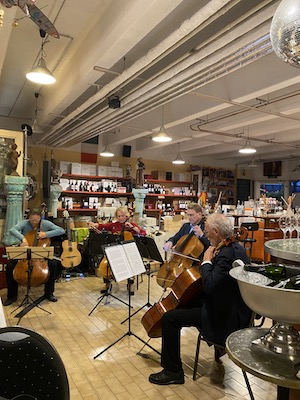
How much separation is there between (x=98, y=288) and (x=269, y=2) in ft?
15.0

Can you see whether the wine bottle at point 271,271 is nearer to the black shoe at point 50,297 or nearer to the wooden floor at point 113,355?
the wooden floor at point 113,355

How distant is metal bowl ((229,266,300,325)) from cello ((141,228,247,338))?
51.0 inches

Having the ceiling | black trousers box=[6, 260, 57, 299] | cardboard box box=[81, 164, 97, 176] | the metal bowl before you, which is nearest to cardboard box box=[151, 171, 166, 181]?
cardboard box box=[81, 164, 97, 176]

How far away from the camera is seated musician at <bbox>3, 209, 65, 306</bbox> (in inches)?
178

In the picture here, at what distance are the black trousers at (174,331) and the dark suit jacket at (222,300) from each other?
0.47 ft

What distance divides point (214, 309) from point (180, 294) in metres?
0.37

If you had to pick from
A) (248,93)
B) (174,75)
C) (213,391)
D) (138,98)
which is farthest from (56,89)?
(213,391)

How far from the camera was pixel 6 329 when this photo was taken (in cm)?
118

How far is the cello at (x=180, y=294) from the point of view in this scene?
2605 millimetres

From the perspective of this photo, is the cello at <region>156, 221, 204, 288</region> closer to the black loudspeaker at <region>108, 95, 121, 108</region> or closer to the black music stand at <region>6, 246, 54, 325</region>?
the black music stand at <region>6, 246, 54, 325</region>

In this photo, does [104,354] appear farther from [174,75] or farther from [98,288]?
[174,75]

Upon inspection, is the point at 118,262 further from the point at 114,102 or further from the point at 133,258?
the point at 114,102

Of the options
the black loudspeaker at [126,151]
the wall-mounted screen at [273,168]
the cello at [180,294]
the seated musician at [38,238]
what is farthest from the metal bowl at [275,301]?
the wall-mounted screen at [273,168]

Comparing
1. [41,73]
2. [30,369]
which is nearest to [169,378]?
[30,369]
